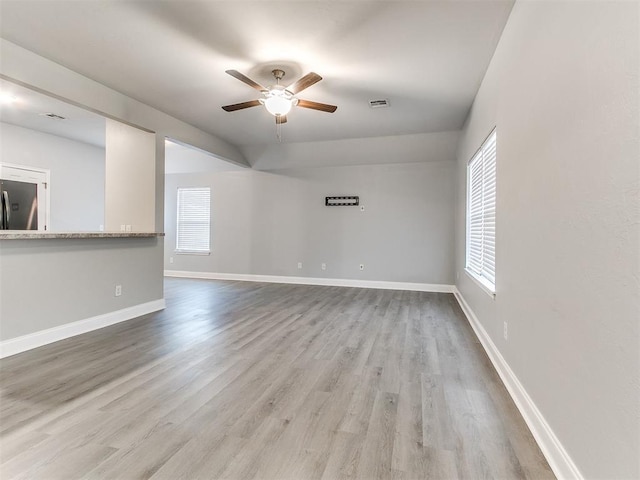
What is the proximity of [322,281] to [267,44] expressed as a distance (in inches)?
193

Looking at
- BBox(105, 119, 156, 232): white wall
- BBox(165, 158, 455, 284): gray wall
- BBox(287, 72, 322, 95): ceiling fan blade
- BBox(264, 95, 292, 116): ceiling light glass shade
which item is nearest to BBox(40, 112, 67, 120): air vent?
BBox(105, 119, 156, 232): white wall

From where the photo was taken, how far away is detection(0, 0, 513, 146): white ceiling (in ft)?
7.80

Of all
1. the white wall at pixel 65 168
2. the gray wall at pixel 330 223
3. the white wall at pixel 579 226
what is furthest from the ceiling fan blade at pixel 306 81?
the white wall at pixel 65 168

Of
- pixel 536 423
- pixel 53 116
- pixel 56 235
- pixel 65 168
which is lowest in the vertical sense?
pixel 536 423

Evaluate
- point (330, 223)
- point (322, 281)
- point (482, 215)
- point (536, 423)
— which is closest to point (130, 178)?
point (330, 223)

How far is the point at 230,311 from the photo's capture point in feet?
14.7

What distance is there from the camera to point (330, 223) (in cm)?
687

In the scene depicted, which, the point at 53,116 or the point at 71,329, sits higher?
the point at 53,116

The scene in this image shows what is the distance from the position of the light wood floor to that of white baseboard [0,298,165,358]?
132 millimetres

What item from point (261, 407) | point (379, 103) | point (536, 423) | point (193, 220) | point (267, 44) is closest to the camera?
point (536, 423)

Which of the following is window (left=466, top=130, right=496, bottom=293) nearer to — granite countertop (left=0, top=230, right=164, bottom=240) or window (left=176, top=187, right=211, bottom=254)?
granite countertop (left=0, top=230, right=164, bottom=240)

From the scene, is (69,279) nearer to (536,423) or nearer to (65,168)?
(65,168)

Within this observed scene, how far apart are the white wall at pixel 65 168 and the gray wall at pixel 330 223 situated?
1639mm

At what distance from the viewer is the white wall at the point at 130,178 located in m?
4.32
